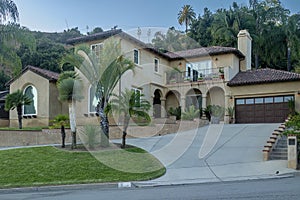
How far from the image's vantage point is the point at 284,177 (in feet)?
Result: 36.8

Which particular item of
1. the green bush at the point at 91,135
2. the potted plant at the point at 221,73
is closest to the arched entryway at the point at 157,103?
the potted plant at the point at 221,73

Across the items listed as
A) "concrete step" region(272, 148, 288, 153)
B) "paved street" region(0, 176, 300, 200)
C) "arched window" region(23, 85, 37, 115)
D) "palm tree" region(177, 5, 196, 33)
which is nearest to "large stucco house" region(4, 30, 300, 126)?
"arched window" region(23, 85, 37, 115)

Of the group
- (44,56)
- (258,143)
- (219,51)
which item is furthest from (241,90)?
(44,56)

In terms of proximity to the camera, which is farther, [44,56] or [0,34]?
[44,56]

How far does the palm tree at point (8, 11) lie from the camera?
23016 millimetres

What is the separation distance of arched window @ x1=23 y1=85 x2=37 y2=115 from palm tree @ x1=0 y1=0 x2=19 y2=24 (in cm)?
621

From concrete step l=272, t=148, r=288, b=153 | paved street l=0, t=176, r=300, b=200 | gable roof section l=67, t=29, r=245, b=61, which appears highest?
gable roof section l=67, t=29, r=245, b=61

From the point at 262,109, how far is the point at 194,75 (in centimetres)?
686

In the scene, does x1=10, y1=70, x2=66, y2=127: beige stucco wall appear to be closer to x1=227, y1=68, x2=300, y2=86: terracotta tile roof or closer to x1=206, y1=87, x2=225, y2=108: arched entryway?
x1=206, y1=87, x2=225, y2=108: arched entryway

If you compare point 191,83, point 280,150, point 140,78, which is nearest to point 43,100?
point 140,78

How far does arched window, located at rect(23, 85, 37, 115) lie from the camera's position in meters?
27.0

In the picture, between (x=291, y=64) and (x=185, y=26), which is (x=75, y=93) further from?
(x=185, y=26)

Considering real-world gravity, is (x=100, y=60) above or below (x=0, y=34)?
below

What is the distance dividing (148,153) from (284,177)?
20.6 ft
